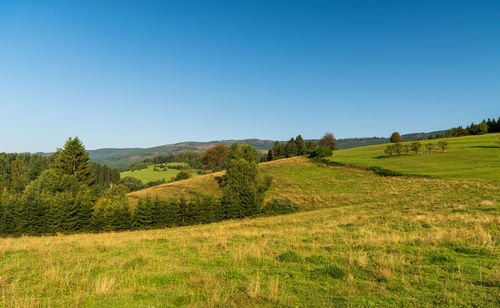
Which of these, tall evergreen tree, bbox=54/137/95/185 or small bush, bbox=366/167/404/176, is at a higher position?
tall evergreen tree, bbox=54/137/95/185

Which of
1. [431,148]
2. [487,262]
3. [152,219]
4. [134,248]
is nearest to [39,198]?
[152,219]

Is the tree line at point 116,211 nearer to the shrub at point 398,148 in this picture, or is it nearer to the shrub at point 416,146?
the shrub at point 398,148

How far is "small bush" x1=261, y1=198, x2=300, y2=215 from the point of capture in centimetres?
3628

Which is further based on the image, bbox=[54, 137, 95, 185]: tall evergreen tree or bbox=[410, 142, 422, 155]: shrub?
bbox=[410, 142, 422, 155]: shrub

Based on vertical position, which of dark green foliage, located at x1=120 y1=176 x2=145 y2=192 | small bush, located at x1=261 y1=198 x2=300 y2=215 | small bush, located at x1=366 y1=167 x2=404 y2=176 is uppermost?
small bush, located at x1=366 y1=167 x2=404 y2=176

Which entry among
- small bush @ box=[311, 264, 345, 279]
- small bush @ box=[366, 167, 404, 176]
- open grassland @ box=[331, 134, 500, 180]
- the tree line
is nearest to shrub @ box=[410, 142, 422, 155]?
open grassland @ box=[331, 134, 500, 180]

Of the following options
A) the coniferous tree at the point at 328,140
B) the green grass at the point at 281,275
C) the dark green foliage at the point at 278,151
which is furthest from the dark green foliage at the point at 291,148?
A: the green grass at the point at 281,275

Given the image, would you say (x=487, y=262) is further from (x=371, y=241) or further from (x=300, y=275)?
(x=300, y=275)

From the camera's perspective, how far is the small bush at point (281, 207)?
119 feet

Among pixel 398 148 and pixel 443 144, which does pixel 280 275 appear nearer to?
pixel 398 148

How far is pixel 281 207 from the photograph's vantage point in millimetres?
36812

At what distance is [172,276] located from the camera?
7.15 m

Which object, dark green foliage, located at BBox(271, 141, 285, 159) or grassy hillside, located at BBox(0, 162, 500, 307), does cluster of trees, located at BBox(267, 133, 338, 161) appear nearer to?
dark green foliage, located at BBox(271, 141, 285, 159)

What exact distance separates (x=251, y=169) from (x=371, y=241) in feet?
115
